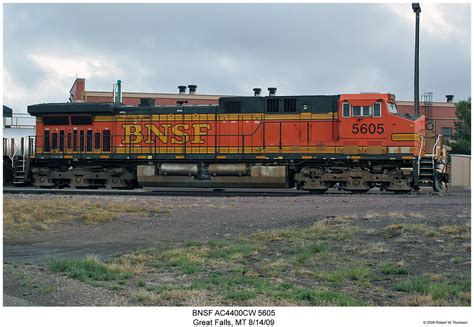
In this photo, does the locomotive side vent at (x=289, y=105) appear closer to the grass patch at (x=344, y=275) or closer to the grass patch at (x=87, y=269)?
the grass patch at (x=87, y=269)

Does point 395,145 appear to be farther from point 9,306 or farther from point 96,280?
point 9,306

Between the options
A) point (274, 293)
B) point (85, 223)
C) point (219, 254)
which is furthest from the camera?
point (85, 223)

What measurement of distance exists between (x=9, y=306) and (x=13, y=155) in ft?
65.1

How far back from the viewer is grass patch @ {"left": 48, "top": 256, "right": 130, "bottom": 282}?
8.83 metres

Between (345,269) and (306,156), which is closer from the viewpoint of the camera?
(345,269)

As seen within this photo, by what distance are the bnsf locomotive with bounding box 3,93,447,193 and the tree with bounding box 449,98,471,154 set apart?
19.5 metres

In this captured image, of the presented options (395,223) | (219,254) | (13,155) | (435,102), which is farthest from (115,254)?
(435,102)

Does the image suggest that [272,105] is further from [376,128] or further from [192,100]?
[192,100]

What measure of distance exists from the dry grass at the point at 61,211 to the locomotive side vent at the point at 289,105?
294 inches

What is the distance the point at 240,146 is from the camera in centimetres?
2317

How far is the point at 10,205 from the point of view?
17297 mm

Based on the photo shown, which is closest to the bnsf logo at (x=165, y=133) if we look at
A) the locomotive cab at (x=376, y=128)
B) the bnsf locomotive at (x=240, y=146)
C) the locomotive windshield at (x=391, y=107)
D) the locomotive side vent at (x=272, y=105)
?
the bnsf locomotive at (x=240, y=146)

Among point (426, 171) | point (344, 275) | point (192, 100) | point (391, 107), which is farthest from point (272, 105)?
point (192, 100)

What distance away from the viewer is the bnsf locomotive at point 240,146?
71.6 ft
